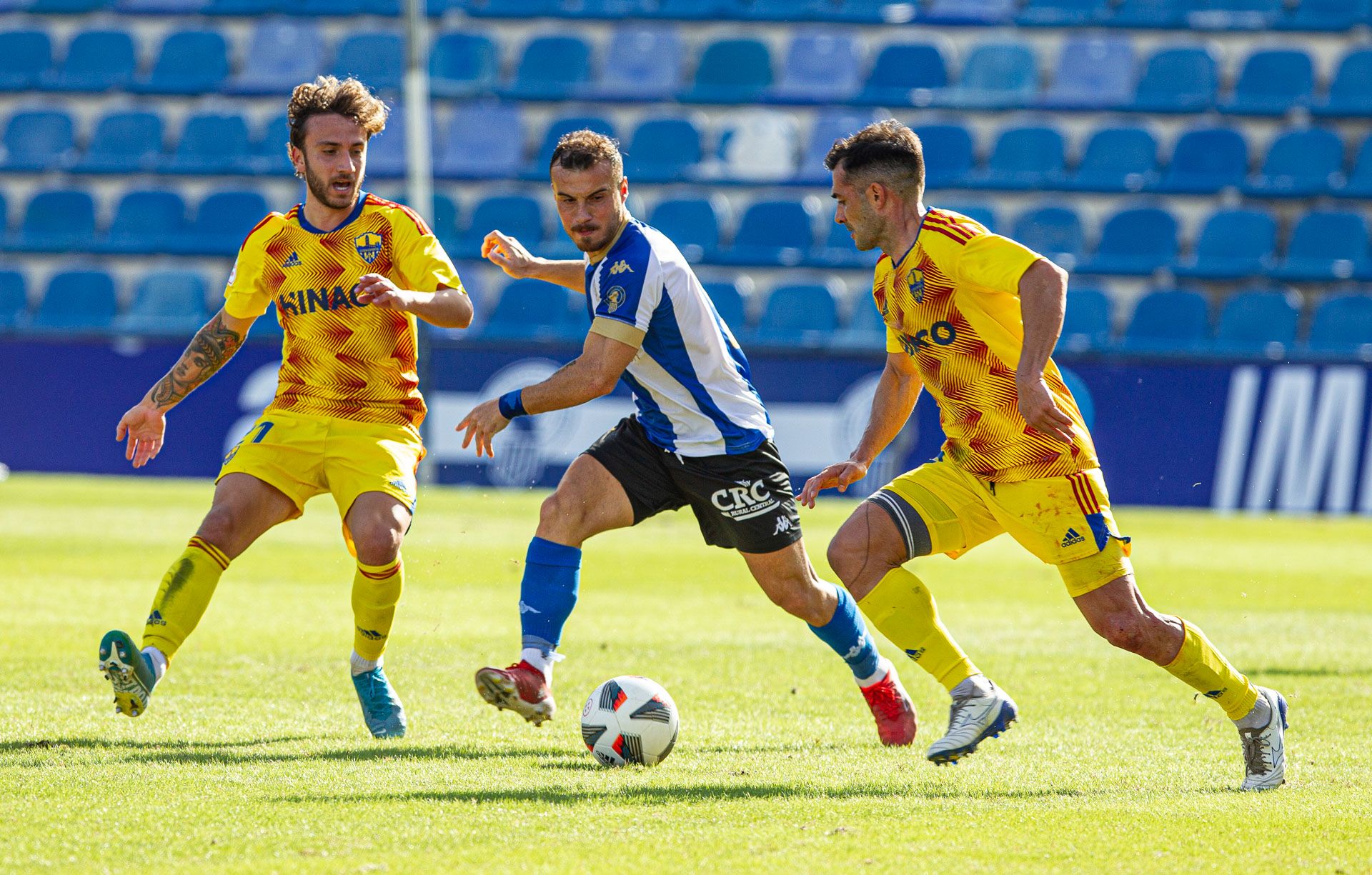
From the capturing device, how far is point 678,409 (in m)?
5.52

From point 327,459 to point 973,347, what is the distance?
2.32 metres

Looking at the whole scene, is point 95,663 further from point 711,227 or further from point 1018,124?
point 1018,124

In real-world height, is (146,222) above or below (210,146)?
below

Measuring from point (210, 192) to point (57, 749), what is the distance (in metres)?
16.1

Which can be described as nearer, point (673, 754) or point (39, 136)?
point (673, 754)

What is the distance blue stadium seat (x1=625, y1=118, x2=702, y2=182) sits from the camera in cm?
1964

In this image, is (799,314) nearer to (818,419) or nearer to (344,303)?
(818,419)

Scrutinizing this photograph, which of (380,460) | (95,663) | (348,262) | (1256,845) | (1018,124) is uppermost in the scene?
(1018,124)


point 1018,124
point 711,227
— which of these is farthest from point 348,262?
point 1018,124

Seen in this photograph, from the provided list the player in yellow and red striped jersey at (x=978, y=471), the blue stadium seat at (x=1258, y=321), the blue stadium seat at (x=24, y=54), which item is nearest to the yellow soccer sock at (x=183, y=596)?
the player in yellow and red striped jersey at (x=978, y=471)

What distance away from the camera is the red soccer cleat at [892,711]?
552 cm

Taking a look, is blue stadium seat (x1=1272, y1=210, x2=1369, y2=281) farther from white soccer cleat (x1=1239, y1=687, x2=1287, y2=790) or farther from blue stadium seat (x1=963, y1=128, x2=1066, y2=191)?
white soccer cleat (x1=1239, y1=687, x2=1287, y2=790)

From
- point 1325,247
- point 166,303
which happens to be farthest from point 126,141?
point 1325,247

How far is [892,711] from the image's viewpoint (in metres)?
5.55
